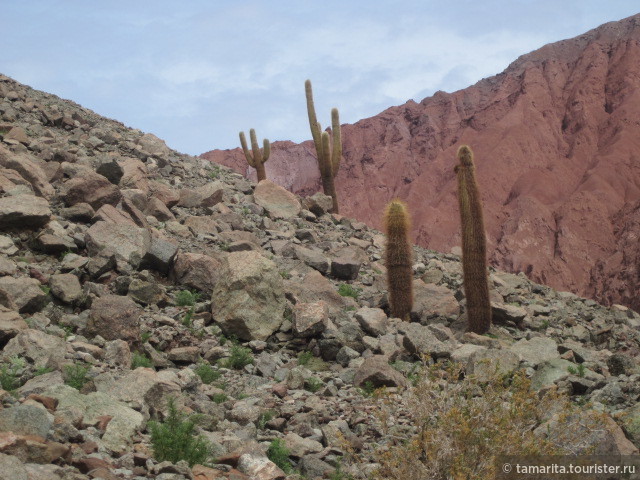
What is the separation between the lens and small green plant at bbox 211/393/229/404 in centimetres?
735

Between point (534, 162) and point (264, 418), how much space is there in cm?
5891

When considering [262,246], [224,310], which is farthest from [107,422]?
[262,246]

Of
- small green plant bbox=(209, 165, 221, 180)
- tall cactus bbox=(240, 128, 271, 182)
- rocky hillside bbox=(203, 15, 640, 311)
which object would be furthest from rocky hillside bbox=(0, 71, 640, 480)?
rocky hillside bbox=(203, 15, 640, 311)

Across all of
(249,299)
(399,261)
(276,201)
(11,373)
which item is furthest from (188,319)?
(276,201)

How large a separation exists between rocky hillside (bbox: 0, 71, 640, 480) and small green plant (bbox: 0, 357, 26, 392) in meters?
0.02

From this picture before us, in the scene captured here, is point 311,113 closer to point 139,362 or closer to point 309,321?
point 309,321

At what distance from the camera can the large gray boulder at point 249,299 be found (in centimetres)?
952

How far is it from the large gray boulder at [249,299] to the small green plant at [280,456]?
11.4 ft

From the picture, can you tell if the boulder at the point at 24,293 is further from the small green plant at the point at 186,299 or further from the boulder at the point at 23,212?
the small green plant at the point at 186,299

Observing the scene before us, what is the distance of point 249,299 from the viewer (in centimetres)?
970

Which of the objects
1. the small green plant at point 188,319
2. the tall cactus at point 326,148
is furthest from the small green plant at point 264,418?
the tall cactus at point 326,148

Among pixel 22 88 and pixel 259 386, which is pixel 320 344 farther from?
pixel 22 88

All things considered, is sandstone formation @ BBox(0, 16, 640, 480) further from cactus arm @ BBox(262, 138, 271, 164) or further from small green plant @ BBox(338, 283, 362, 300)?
cactus arm @ BBox(262, 138, 271, 164)

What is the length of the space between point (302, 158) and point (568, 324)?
63.7m
